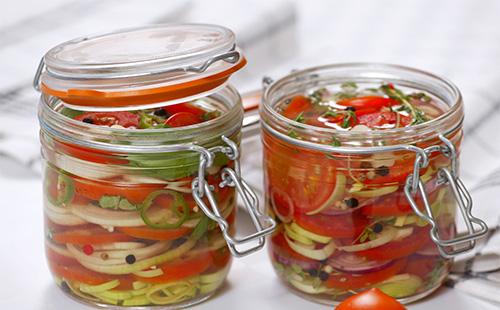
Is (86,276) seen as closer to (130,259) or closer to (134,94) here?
(130,259)

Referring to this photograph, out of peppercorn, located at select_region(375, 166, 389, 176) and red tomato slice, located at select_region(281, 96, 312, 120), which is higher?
peppercorn, located at select_region(375, 166, 389, 176)

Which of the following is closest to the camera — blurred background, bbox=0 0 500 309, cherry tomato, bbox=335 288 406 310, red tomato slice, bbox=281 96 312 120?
cherry tomato, bbox=335 288 406 310

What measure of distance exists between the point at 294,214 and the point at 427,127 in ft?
0.67

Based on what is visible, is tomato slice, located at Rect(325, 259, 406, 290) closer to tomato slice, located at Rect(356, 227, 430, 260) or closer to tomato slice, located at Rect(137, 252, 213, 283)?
tomato slice, located at Rect(356, 227, 430, 260)

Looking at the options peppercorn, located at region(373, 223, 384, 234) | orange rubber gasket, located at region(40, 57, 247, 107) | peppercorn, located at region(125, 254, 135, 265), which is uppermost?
orange rubber gasket, located at region(40, 57, 247, 107)

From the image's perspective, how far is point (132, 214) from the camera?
1.24 m

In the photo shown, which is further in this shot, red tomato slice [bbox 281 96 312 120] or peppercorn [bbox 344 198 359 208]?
red tomato slice [bbox 281 96 312 120]

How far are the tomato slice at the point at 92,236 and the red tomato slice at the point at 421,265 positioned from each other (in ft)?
1.18

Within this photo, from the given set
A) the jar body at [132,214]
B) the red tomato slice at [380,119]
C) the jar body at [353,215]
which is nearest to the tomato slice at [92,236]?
the jar body at [132,214]

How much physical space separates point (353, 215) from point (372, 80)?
280 mm

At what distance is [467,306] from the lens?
4.41 ft

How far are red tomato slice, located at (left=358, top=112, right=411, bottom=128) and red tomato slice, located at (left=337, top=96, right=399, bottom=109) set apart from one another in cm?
3

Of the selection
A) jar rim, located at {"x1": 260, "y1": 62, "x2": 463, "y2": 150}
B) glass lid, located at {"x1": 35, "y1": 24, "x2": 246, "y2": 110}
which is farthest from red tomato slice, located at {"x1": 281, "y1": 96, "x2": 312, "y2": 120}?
glass lid, located at {"x1": 35, "y1": 24, "x2": 246, "y2": 110}

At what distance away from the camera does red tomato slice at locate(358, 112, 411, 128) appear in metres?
1.31
